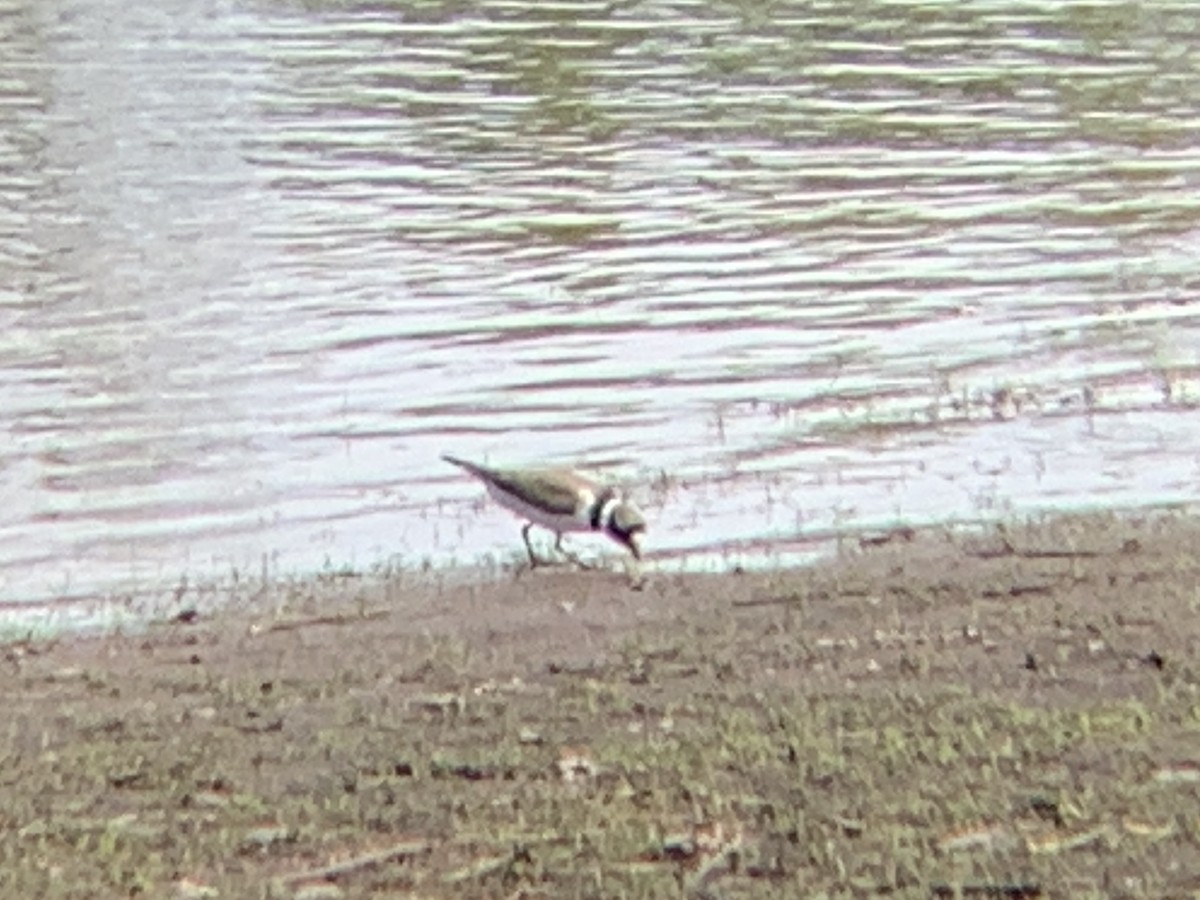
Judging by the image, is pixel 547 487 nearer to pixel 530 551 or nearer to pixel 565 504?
pixel 565 504

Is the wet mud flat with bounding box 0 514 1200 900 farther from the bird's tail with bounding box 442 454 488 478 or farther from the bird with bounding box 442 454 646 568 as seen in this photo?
the bird's tail with bounding box 442 454 488 478

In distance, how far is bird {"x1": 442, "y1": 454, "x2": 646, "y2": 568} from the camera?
8648mm

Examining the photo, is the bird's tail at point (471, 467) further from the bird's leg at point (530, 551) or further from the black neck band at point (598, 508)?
the black neck band at point (598, 508)

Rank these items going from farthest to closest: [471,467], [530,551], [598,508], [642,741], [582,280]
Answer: [582,280], [471,467], [530,551], [598,508], [642,741]

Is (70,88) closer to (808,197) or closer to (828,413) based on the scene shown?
(808,197)

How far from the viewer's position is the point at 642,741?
629 cm

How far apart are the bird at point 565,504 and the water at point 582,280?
304mm

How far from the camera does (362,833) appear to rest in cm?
572

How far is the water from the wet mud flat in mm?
1156

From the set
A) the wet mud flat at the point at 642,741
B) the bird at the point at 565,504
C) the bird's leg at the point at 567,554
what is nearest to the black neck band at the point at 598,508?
the bird at the point at 565,504

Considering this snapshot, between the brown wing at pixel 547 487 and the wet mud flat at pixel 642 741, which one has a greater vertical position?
the wet mud flat at pixel 642 741

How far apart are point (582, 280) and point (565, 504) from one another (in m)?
4.57

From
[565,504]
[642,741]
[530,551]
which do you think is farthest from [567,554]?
[642,741]

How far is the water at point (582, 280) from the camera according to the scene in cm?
982
